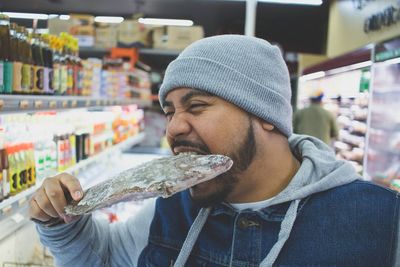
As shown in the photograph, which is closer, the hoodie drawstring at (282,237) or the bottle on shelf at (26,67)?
the hoodie drawstring at (282,237)

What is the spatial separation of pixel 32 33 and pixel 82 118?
1.37 metres

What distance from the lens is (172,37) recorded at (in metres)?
5.22

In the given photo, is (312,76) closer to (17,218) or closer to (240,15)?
(240,15)

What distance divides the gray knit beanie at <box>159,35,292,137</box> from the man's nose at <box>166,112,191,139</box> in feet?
0.31

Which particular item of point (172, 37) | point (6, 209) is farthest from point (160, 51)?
point (6, 209)

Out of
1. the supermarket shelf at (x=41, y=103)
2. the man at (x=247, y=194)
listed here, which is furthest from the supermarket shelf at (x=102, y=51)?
the man at (x=247, y=194)

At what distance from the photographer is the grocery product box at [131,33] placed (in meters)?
5.21

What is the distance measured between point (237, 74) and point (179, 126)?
9.4 inches

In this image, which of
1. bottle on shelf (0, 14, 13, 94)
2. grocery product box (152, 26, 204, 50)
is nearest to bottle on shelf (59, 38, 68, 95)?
bottle on shelf (0, 14, 13, 94)

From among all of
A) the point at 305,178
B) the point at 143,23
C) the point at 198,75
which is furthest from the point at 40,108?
the point at 143,23

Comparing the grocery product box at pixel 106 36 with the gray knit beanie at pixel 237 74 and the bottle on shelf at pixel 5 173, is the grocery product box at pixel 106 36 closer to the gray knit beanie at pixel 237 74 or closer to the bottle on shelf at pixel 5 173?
the bottle on shelf at pixel 5 173

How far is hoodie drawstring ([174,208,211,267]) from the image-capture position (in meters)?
1.33

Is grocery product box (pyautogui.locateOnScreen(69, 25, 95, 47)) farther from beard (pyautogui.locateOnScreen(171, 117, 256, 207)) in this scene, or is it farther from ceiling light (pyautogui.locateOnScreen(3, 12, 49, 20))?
beard (pyautogui.locateOnScreen(171, 117, 256, 207))

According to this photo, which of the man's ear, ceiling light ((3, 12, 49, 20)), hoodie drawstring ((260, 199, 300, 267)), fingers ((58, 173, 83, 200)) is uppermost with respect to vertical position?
ceiling light ((3, 12, 49, 20))
